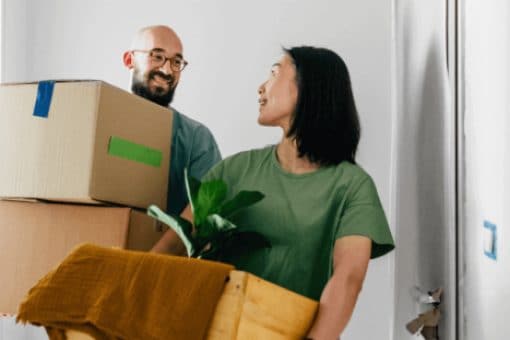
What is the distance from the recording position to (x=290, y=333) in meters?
1.53

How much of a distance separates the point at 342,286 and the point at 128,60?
1.14 m

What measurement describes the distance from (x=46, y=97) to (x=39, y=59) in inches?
31.7

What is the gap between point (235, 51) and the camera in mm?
2490

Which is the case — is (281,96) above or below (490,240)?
above

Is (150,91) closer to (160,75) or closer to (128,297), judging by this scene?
(160,75)

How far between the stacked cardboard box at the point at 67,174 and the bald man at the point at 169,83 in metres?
0.20

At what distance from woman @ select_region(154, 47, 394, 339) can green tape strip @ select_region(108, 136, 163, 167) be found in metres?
0.15

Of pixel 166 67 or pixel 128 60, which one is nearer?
pixel 166 67

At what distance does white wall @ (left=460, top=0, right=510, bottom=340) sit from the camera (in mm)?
1218

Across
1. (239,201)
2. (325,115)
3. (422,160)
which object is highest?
(325,115)

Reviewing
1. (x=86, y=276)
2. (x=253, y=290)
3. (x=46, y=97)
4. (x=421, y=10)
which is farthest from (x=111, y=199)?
(x=421, y=10)

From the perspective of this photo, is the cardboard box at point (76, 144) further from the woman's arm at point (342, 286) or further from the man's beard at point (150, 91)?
the woman's arm at point (342, 286)

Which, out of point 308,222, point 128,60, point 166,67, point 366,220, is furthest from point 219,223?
point 128,60

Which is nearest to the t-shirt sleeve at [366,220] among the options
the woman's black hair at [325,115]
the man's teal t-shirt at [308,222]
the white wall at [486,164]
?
the man's teal t-shirt at [308,222]
